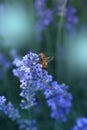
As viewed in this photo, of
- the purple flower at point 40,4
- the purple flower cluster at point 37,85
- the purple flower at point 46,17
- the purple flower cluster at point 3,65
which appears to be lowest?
the purple flower cluster at point 37,85

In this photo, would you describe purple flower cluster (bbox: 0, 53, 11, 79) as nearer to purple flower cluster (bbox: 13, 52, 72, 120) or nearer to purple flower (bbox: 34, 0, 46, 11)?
purple flower (bbox: 34, 0, 46, 11)

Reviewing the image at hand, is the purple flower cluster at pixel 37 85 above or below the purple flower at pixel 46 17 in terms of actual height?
below

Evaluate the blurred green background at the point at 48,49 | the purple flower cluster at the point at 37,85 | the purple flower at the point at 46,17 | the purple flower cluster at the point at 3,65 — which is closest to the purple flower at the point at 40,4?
the purple flower at the point at 46,17

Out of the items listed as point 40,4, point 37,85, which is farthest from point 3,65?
point 37,85

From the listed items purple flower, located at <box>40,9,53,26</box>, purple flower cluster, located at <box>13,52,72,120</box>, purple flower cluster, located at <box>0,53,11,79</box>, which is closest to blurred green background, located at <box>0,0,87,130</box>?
purple flower cluster, located at <box>0,53,11,79</box>

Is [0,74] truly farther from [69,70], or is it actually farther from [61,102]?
[61,102]

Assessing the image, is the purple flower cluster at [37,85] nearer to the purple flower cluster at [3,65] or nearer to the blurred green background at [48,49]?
the blurred green background at [48,49]
